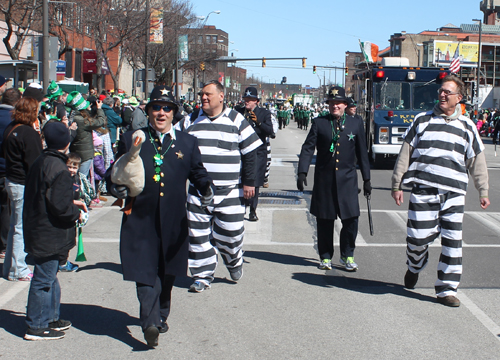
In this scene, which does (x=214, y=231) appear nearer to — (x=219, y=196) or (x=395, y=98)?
(x=219, y=196)

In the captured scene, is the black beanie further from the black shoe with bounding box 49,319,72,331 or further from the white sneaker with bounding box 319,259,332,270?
the white sneaker with bounding box 319,259,332,270

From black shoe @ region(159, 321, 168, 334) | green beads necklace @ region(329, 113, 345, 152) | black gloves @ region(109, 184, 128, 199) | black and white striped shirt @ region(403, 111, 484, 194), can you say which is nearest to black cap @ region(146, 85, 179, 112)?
black gloves @ region(109, 184, 128, 199)

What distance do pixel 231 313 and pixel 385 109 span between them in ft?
46.9

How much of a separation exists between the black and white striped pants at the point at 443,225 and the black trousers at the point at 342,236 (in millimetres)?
1250

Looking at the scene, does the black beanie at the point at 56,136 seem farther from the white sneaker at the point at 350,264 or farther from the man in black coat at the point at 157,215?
the white sneaker at the point at 350,264

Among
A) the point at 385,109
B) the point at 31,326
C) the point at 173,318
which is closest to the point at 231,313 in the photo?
the point at 173,318

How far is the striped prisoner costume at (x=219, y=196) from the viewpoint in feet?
20.3

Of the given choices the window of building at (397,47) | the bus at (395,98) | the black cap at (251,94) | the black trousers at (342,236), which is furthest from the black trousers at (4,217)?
the window of building at (397,47)

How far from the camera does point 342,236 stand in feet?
23.7

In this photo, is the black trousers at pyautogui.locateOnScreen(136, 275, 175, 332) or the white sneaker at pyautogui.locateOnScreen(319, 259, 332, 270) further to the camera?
the white sneaker at pyautogui.locateOnScreen(319, 259, 332, 270)

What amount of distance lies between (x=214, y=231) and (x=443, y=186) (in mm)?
2179

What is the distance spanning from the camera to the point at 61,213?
4.80 meters

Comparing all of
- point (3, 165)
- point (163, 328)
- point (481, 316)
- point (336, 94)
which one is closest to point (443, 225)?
point (481, 316)

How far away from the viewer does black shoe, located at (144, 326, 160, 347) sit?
179 inches
